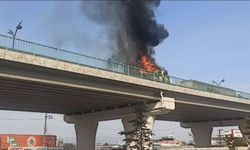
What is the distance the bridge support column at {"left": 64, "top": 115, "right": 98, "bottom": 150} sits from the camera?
168 feet

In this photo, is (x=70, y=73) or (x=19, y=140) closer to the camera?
(x=70, y=73)

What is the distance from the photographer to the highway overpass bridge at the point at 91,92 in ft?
102

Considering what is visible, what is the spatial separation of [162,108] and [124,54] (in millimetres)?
22361

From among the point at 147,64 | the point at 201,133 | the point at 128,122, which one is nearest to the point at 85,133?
the point at 128,122

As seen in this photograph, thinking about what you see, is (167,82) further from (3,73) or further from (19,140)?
(19,140)

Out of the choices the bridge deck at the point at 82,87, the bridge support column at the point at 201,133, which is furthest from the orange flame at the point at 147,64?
the bridge support column at the point at 201,133

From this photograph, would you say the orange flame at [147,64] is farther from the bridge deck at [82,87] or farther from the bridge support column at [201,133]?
the bridge support column at [201,133]

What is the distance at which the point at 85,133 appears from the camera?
51.4 m

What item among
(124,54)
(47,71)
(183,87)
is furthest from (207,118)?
(47,71)

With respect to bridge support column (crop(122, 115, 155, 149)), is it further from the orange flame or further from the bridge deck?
the orange flame

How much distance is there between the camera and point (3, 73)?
97.1 feet

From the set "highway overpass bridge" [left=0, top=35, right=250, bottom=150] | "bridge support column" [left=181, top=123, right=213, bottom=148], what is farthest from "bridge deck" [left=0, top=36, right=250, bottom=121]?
"bridge support column" [left=181, top=123, right=213, bottom=148]

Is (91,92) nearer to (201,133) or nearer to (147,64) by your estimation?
(147,64)

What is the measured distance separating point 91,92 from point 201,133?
43.1m
